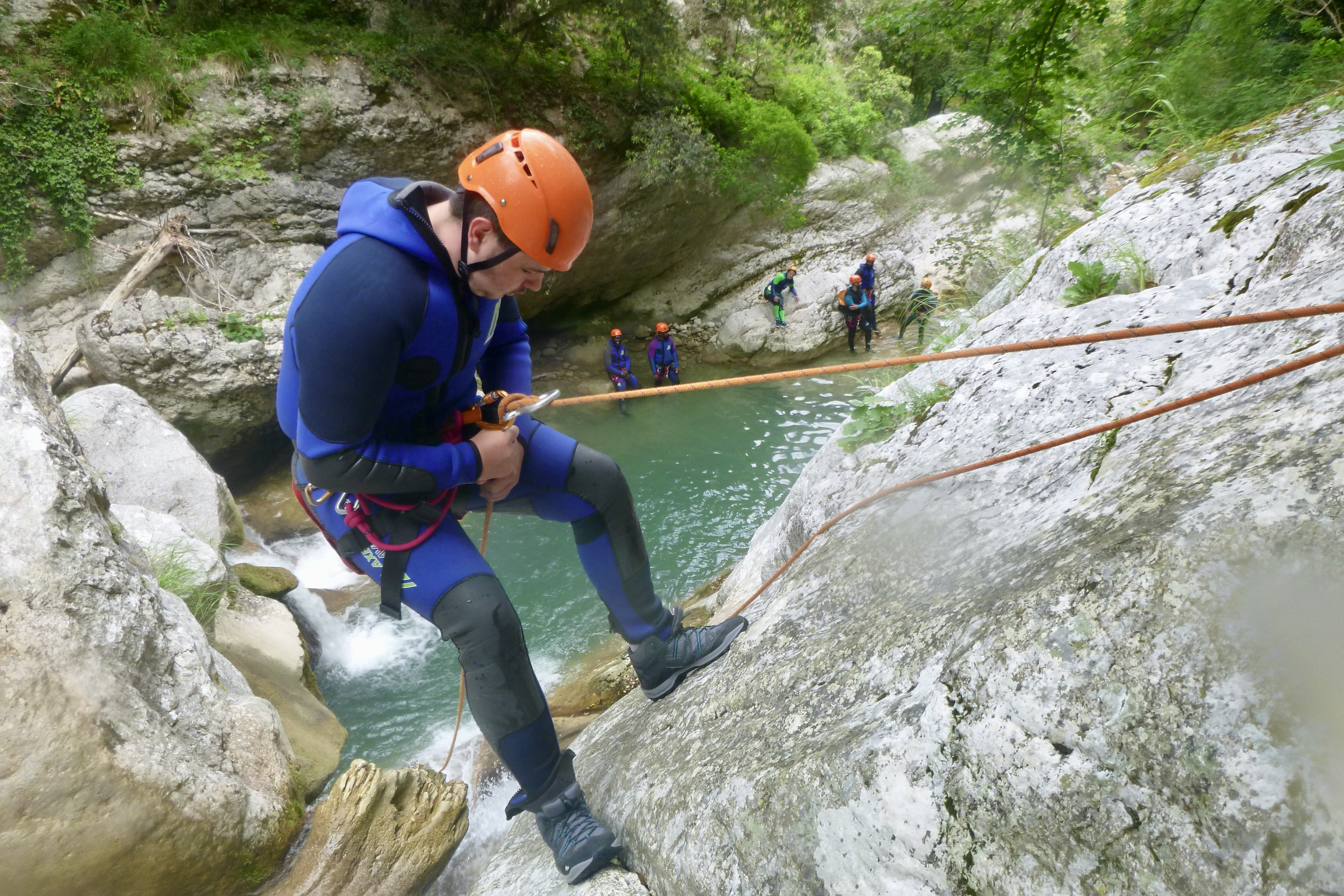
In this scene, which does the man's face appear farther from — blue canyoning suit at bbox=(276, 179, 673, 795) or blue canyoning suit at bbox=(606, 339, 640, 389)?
blue canyoning suit at bbox=(606, 339, 640, 389)

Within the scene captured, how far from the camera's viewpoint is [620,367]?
487 inches

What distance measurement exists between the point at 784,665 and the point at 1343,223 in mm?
2381

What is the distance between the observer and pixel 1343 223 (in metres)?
2.10

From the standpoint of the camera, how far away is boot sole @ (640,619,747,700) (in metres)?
2.56

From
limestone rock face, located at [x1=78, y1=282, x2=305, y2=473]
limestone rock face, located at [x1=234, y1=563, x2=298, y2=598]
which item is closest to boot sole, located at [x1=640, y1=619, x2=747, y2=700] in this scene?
limestone rock face, located at [x1=234, y1=563, x2=298, y2=598]

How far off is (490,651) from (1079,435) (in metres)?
1.84

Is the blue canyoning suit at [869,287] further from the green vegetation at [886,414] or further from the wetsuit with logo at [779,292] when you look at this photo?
the green vegetation at [886,414]

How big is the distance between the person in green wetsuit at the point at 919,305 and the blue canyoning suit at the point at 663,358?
4.50 m

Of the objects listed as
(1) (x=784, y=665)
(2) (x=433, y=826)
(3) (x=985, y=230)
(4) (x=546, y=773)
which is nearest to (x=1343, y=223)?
(1) (x=784, y=665)

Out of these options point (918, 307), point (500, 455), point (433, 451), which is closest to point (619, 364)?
point (918, 307)

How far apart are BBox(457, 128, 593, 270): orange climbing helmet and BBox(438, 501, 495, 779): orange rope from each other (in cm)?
96

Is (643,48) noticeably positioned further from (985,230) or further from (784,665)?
(784,665)

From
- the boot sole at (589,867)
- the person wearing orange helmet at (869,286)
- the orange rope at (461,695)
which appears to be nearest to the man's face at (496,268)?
the orange rope at (461,695)

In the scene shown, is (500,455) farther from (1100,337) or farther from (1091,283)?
(1091,283)
